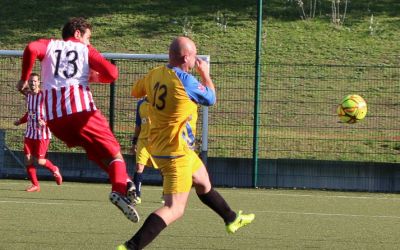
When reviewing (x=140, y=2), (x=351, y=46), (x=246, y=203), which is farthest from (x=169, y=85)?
(x=140, y=2)

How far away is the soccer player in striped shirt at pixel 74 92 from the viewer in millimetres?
8367

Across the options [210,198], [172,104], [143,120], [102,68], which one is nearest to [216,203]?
[210,198]

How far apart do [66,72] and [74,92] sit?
0.63 ft

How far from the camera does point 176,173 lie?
24.6 feet

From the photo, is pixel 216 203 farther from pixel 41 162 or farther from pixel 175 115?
pixel 41 162

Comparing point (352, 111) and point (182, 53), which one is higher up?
point (182, 53)

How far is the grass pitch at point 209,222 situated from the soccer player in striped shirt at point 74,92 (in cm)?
86

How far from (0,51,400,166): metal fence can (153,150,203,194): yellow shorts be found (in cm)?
817

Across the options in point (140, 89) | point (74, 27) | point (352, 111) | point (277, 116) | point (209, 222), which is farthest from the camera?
point (277, 116)

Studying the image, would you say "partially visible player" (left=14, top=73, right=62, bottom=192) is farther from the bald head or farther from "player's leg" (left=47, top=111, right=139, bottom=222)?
the bald head

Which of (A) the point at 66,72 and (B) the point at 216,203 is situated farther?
(A) the point at 66,72

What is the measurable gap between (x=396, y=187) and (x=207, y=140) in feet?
10.2

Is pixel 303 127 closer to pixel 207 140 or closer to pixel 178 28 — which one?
pixel 207 140

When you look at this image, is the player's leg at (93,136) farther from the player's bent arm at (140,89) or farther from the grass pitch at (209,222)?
the grass pitch at (209,222)
